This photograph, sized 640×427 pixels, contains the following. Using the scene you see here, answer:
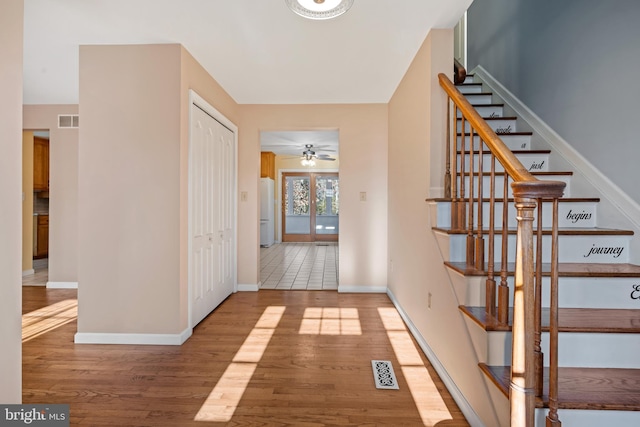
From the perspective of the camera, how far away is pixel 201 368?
7.63ft

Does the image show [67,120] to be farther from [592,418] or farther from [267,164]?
[592,418]

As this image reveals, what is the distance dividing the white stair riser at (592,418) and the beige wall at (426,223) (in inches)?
10.5

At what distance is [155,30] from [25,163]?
4.39 m

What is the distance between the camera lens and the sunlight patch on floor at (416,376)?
1.82 meters

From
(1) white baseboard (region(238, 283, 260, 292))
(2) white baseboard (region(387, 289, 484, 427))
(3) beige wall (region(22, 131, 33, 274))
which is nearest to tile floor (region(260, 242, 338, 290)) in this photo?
(1) white baseboard (region(238, 283, 260, 292))

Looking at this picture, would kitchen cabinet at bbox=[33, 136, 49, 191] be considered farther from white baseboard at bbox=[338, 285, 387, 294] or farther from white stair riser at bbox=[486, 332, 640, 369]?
white stair riser at bbox=[486, 332, 640, 369]

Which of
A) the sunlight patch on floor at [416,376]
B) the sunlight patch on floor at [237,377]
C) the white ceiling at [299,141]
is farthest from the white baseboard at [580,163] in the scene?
the white ceiling at [299,141]

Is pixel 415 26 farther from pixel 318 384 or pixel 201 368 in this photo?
pixel 201 368

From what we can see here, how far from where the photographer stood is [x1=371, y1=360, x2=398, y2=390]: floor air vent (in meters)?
2.10

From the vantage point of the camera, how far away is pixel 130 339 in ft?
9.03

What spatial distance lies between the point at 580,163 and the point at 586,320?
1368mm

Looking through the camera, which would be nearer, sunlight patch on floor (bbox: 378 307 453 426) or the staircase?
the staircase

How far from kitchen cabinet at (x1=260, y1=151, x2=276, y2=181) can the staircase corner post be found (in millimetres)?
7931

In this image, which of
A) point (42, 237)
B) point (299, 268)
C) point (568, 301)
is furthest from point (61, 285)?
point (568, 301)
